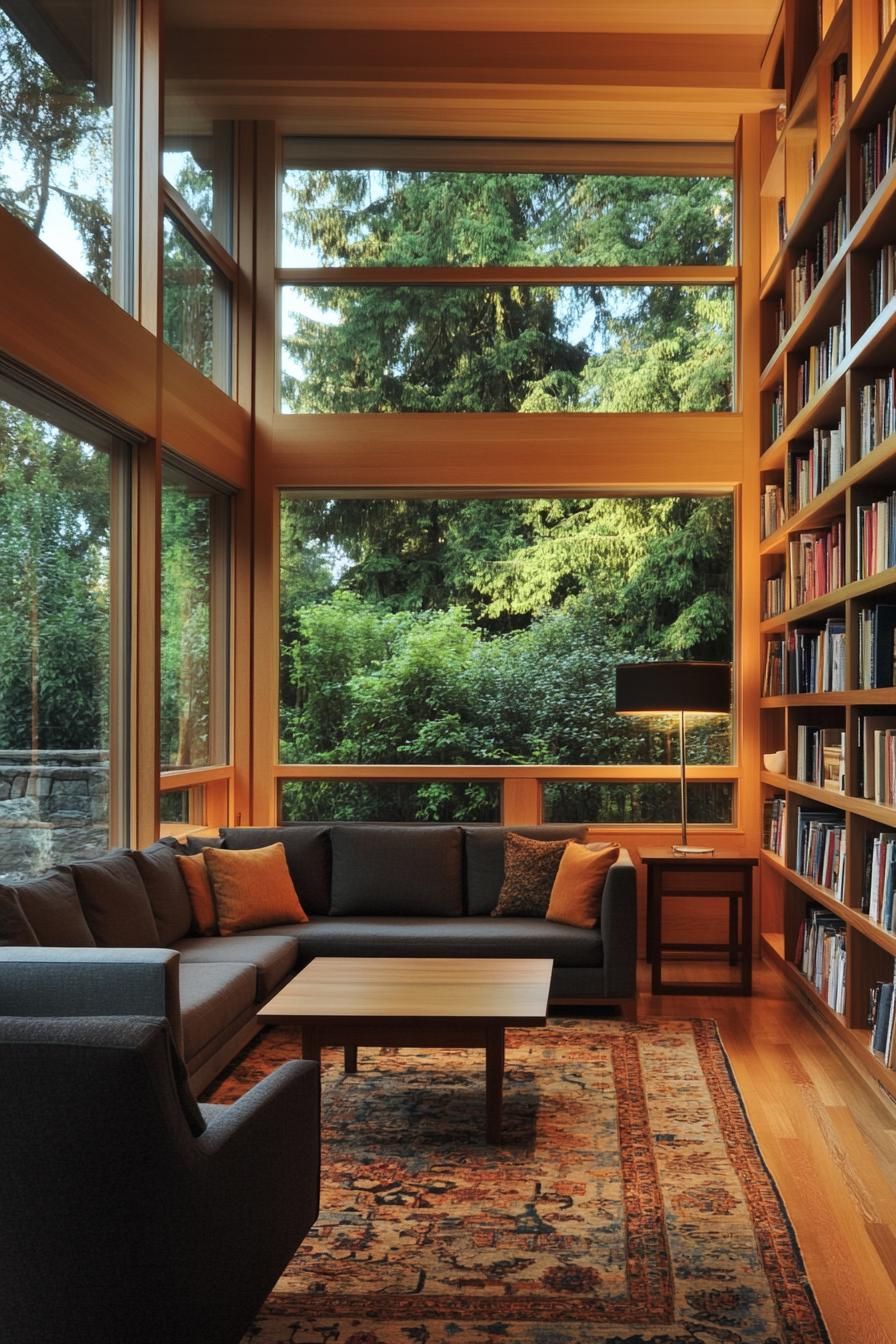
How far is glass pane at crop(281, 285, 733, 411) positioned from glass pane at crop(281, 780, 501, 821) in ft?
7.01

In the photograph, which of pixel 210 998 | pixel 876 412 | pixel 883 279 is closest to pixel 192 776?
pixel 210 998

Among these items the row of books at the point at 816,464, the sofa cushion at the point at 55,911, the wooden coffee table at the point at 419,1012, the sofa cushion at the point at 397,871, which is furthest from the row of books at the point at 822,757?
the sofa cushion at the point at 55,911

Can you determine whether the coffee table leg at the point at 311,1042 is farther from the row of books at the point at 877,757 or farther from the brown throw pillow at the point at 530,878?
the brown throw pillow at the point at 530,878

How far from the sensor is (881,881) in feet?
14.5

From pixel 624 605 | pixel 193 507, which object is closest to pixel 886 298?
pixel 624 605

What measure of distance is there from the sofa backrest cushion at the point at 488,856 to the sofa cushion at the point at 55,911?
2.40 metres

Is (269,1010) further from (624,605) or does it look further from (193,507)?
(624,605)

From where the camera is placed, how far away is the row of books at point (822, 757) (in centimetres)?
511

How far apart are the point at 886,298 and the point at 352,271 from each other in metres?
3.74

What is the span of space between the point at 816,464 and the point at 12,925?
3748 millimetres

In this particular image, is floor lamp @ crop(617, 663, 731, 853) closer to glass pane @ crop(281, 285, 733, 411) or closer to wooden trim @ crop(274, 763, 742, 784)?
wooden trim @ crop(274, 763, 742, 784)

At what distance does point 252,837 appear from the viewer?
643cm

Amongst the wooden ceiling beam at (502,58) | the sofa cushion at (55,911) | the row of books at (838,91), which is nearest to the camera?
the sofa cushion at (55,911)

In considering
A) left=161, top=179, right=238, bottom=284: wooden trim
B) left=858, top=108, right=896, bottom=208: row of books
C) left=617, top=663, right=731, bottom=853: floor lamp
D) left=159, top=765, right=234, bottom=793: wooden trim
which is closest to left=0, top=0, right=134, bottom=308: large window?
left=161, top=179, right=238, bottom=284: wooden trim
